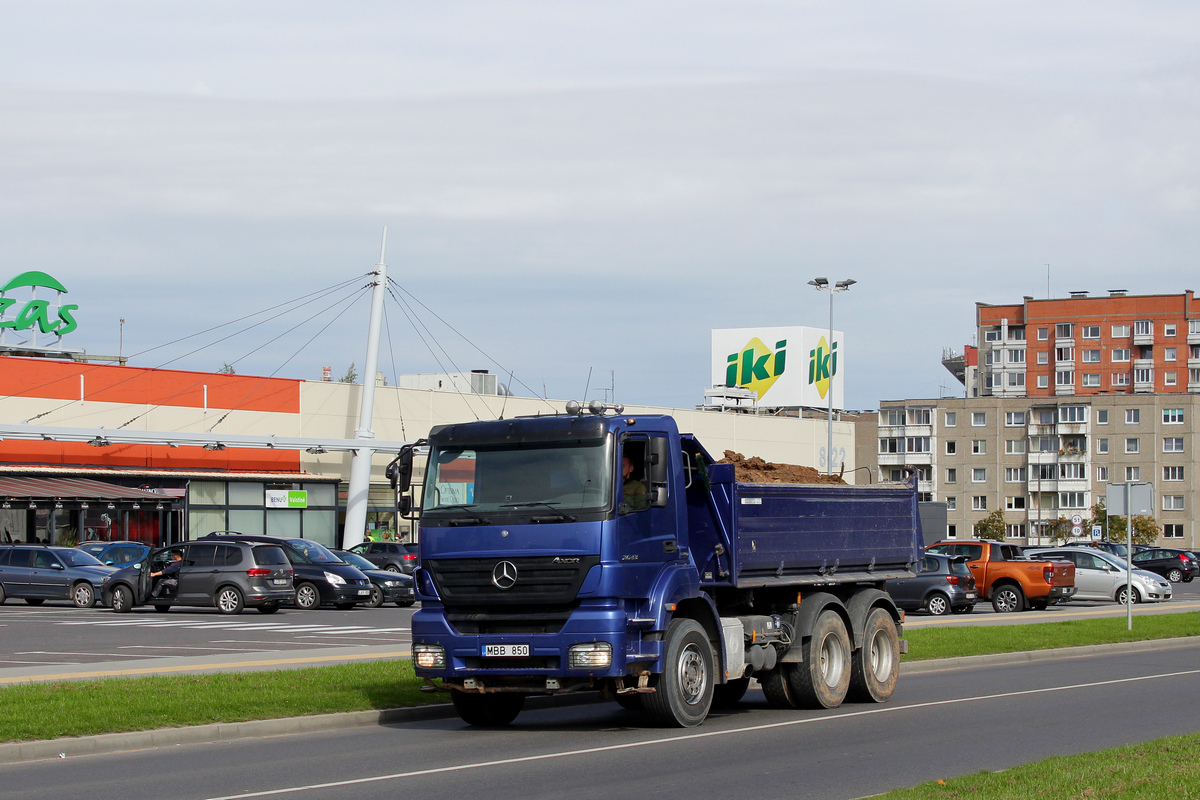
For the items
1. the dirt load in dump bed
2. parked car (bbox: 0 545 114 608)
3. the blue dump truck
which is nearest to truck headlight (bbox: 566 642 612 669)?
the blue dump truck

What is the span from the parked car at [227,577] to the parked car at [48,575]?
3.53 meters

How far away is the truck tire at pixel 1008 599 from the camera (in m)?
35.6

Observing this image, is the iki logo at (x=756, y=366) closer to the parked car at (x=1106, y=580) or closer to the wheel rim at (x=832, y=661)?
the parked car at (x=1106, y=580)

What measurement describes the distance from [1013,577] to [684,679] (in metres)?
24.4

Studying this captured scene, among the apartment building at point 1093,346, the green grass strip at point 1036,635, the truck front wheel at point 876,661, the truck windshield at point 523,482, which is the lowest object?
the green grass strip at point 1036,635

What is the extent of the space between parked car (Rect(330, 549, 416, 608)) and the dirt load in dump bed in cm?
2065

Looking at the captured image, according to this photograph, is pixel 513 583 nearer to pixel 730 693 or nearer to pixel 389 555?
pixel 730 693

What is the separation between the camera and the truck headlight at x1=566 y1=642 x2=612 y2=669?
40.7 ft

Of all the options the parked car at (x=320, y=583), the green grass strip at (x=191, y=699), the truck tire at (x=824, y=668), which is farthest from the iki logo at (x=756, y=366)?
the truck tire at (x=824, y=668)

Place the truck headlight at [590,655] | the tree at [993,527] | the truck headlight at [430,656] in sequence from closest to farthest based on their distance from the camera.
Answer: the truck headlight at [590,655] → the truck headlight at [430,656] → the tree at [993,527]

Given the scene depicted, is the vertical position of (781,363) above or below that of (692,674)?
above

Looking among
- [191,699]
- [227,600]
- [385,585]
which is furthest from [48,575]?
[191,699]

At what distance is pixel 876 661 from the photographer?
1623 centimetres

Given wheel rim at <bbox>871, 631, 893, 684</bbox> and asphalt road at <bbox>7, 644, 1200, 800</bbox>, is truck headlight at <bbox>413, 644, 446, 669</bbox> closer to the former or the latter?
asphalt road at <bbox>7, 644, 1200, 800</bbox>
